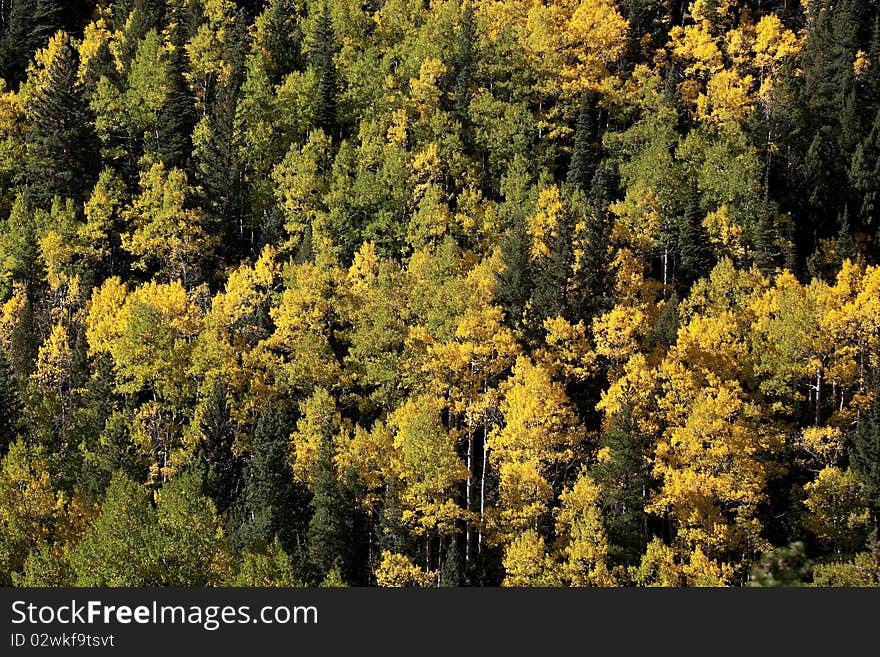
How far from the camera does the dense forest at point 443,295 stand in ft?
199

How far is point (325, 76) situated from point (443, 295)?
31.4 m

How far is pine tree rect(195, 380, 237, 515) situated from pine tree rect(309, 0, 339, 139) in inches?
1279

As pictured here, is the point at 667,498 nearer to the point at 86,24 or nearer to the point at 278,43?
the point at 278,43

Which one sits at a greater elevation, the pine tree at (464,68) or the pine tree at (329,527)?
the pine tree at (464,68)

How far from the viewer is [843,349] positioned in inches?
2630

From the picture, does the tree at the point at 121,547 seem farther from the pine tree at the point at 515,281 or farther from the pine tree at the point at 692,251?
the pine tree at the point at 692,251

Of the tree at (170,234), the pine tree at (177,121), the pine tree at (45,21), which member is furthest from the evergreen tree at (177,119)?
the pine tree at (45,21)

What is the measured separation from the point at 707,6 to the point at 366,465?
2238 inches

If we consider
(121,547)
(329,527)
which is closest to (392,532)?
(329,527)

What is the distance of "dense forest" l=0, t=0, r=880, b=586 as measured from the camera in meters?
60.6

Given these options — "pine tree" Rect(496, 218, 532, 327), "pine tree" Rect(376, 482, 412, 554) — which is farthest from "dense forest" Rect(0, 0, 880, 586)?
"pine tree" Rect(496, 218, 532, 327)

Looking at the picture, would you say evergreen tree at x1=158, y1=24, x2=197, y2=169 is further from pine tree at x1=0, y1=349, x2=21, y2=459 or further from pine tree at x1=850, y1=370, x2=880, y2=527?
pine tree at x1=850, y1=370, x2=880, y2=527

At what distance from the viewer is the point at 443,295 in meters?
73.6

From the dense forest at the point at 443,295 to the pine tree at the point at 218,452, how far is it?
24cm
